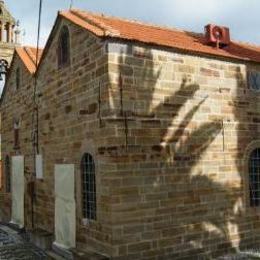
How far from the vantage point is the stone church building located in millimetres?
10359

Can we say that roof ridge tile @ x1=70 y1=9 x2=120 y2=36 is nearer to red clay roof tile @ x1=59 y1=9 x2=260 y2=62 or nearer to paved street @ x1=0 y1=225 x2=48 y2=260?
red clay roof tile @ x1=59 y1=9 x2=260 y2=62

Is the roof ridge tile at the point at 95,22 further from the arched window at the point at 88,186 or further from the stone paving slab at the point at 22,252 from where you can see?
the stone paving slab at the point at 22,252

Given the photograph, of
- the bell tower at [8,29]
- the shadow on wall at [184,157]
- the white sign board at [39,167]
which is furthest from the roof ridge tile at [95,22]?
the bell tower at [8,29]

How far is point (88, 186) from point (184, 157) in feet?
7.93

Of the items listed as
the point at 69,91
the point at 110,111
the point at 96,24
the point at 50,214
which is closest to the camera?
the point at 110,111

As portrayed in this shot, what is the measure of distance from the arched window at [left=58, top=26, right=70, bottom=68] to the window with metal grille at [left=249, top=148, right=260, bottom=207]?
5.60 metres

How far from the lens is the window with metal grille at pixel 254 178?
1252 centimetres

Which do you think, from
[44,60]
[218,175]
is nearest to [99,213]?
[218,175]

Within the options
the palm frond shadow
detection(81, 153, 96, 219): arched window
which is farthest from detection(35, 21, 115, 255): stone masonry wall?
the palm frond shadow

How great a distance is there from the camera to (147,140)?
35.0ft

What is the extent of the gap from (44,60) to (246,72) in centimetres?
586

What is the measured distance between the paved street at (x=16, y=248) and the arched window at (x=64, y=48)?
209 inches

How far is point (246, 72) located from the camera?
41.7 feet

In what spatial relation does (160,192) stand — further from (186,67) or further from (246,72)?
(246,72)
